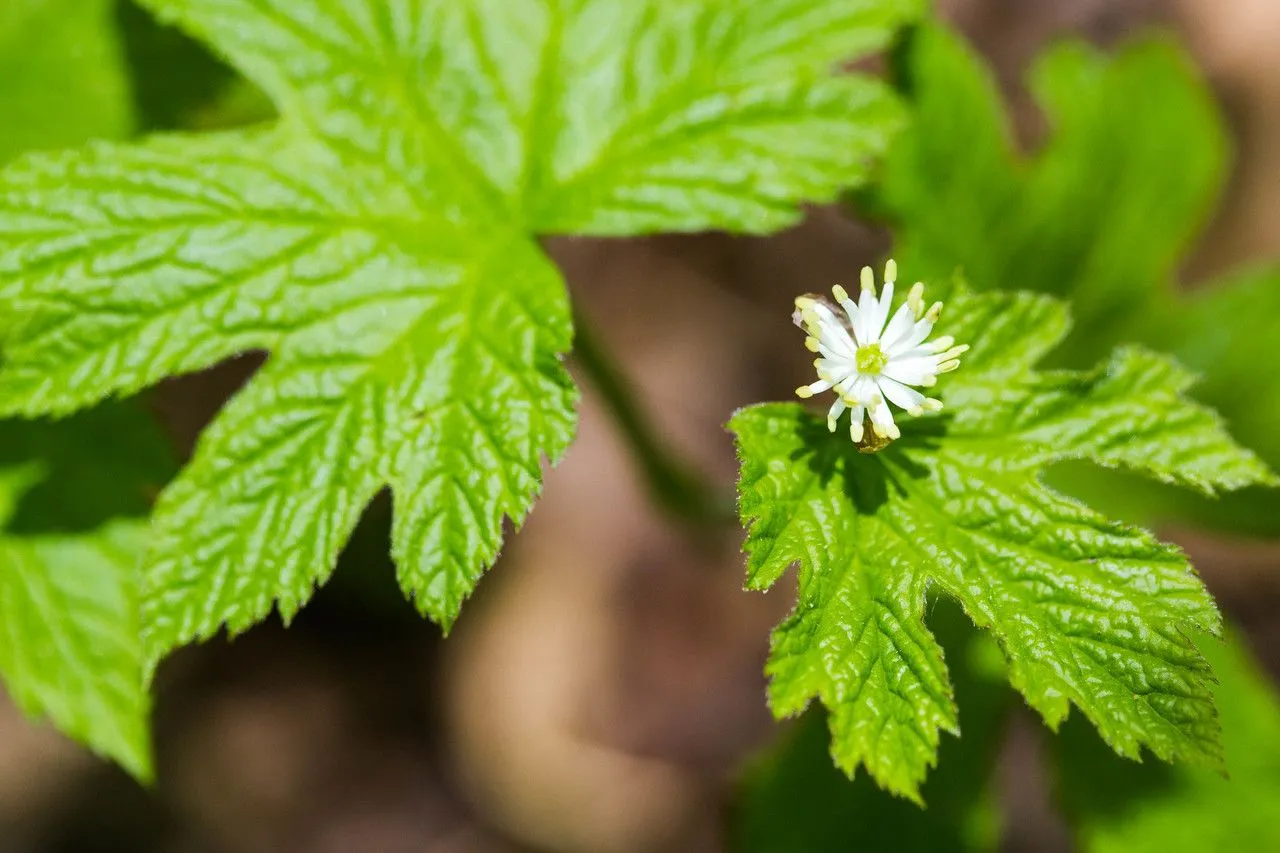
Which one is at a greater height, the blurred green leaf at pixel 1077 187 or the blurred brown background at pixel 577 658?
the blurred green leaf at pixel 1077 187

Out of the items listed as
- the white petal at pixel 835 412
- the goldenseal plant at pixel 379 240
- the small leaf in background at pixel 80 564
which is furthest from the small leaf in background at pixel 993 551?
the small leaf in background at pixel 80 564

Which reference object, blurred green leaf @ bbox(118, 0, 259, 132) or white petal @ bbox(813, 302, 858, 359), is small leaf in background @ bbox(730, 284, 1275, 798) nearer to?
white petal @ bbox(813, 302, 858, 359)

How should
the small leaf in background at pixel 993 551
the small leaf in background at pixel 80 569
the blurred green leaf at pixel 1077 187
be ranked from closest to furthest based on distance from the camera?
the small leaf in background at pixel 993 551, the small leaf in background at pixel 80 569, the blurred green leaf at pixel 1077 187

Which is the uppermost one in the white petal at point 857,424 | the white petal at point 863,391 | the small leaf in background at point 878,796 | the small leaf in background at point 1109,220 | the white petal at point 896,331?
the small leaf in background at point 1109,220

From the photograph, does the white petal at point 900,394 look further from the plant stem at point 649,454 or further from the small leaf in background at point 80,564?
the small leaf in background at point 80,564

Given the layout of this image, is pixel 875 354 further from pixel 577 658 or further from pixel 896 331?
pixel 577 658

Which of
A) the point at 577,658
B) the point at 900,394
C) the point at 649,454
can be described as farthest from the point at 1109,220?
the point at 577,658

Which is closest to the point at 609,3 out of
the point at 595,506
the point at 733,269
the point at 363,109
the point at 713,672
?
the point at 363,109

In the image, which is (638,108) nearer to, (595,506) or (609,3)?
(609,3)
